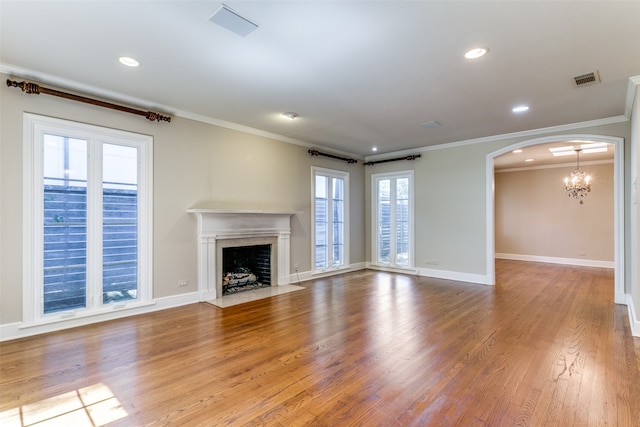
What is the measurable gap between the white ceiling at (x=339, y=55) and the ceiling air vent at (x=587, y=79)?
0.07 metres

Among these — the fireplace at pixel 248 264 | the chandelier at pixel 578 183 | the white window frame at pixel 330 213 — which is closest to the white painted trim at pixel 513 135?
the white window frame at pixel 330 213

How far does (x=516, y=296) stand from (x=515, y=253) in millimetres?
5277

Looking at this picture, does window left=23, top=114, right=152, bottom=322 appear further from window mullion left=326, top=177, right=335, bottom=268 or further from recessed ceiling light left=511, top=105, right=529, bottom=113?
recessed ceiling light left=511, top=105, right=529, bottom=113

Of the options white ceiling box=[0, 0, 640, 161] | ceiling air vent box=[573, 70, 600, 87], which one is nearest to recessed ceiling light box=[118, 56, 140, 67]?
white ceiling box=[0, 0, 640, 161]

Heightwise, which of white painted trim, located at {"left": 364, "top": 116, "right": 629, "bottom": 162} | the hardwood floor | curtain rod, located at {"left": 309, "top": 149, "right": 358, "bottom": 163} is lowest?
the hardwood floor

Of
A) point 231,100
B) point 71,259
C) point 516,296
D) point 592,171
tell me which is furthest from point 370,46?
point 592,171

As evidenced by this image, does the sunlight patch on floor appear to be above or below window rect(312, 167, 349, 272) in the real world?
below

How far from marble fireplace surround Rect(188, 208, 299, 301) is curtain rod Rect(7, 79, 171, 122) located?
1.38m

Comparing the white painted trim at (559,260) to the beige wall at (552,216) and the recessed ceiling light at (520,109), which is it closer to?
the beige wall at (552,216)

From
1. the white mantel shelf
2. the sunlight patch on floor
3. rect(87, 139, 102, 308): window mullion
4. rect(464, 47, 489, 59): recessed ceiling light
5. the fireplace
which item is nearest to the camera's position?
the sunlight patch on floor

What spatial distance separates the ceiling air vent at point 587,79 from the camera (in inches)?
130

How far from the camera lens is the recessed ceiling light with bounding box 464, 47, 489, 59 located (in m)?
2.81

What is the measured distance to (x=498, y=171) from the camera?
9.86 meters

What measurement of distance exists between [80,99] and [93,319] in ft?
8.68
